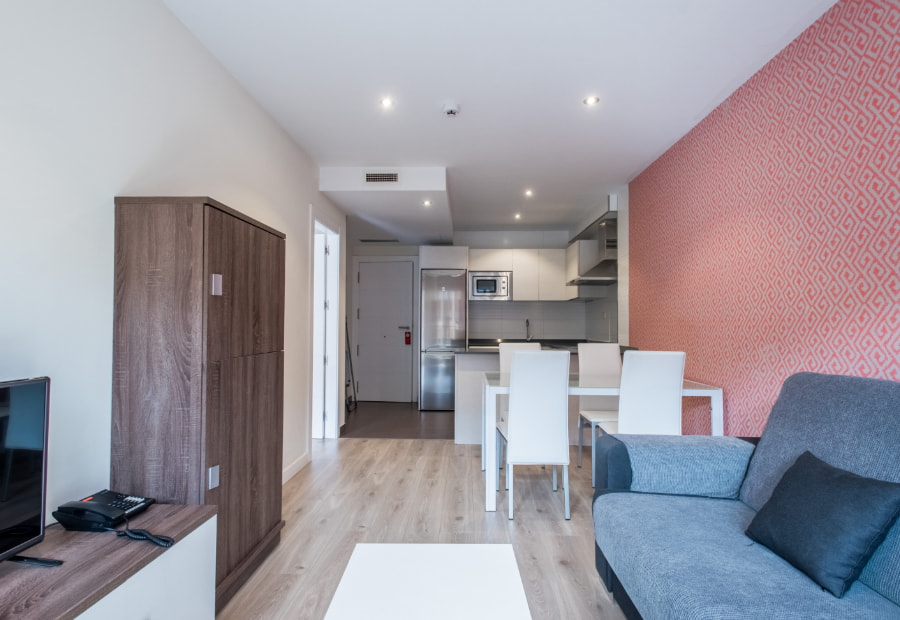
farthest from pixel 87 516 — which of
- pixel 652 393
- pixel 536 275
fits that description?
pixel 536 275

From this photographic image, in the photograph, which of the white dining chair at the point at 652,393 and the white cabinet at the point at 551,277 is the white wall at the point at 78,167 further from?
the white cabinet at the point at 551,277

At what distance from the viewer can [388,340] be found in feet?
22.3

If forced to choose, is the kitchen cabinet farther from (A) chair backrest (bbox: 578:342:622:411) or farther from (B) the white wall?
(B) the white wall

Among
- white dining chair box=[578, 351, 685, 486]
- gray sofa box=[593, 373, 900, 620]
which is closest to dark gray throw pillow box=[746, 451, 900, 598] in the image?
gray sofa box=[593, 373, 900, 620]

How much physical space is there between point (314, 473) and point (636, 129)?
11.6 feet

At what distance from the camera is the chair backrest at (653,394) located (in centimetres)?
275

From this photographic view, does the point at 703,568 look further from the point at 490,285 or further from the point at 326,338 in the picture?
the point at 490,285

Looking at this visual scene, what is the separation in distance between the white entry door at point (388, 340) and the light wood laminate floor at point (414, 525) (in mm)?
2672

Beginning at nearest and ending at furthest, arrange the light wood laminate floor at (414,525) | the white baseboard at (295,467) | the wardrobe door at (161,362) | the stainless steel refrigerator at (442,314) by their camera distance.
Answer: the wardrobe door at (161,362), the light wood laminate floor at (414,525), the white baseboard at (295,467), the stainless steel refrigerator at (442,314)

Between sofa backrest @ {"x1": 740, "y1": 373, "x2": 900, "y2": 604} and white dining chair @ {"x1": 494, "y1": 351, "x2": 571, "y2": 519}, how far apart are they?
1.09 meters

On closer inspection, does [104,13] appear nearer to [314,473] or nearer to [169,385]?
[169,385]

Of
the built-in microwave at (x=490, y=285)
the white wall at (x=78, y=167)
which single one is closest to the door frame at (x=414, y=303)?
the built-in microwave at (x=490, y=285)

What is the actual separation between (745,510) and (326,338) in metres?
3.76

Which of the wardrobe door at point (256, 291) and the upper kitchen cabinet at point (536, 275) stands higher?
the upper kitchen cabinet at point (536, 275)
